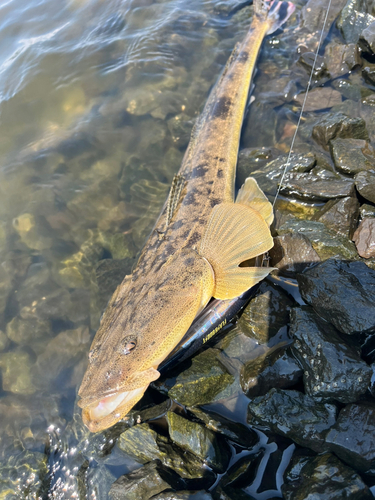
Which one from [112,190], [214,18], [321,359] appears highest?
[214,18]

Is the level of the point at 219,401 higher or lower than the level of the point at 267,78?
lower

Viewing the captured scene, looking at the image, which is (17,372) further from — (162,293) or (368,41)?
(368,41)

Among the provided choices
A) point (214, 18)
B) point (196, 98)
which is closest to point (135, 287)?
point (196, 98)

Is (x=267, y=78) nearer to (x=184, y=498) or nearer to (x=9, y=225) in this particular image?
(x=9, y=225)

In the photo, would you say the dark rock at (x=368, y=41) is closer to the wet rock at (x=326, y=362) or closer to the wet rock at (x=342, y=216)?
the wet rock at (x=342, y=216)

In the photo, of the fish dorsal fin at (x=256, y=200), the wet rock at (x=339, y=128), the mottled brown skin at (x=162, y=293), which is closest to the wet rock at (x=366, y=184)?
the wet rock at (x=339, y=128)

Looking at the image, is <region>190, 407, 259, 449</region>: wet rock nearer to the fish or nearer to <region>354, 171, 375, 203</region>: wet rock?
the fish

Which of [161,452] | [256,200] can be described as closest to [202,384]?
[161,452]
